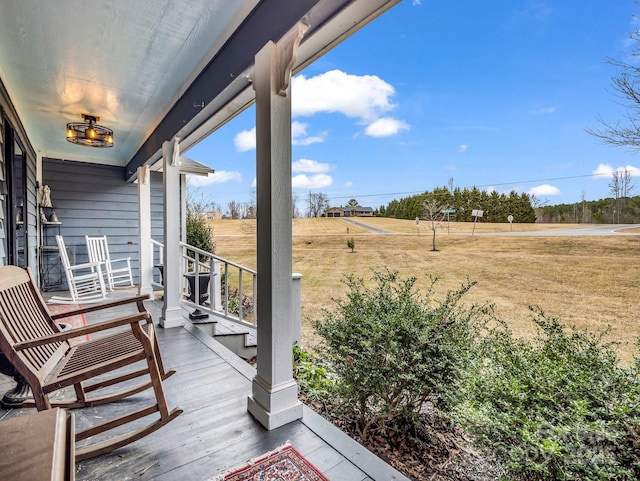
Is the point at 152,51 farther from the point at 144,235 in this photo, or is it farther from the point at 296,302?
the point at 144,235

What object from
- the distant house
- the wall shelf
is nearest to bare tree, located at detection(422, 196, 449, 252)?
the distant house

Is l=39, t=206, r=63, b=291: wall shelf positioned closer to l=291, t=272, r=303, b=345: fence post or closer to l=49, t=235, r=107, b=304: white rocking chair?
l=49, t=235, r=107, b=304: white rocking chair

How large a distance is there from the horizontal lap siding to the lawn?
8.50ft

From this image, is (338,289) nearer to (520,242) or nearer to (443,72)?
(520,242)

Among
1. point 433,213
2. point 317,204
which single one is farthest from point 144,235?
point 433,213

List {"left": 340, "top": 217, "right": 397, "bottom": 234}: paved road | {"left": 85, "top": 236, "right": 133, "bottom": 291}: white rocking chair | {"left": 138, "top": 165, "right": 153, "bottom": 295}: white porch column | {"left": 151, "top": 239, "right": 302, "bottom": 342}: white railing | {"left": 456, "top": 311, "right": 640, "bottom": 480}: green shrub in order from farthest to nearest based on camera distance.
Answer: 1. {"left": 85, "top": 236, "right": 133, "bottom": 291}: white rocking chair
2. {"left": 340, "top": 217, "right": 397, "bottom": 234}: paved road
3. {"left": 138, "top": 165, "right": 153, "bottom": 295}: white porch column
4. {"left": 151, "top": 239, "right": 302, "bottom": 342}: white railing
5. {"left": 456, "top": 311, "right": 640, "bottom": 480}: green shrub

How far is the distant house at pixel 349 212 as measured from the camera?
5.40 meters

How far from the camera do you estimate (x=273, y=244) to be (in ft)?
5.87

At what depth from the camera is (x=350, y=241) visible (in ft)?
17.9

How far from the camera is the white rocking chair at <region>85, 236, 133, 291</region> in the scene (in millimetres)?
5301

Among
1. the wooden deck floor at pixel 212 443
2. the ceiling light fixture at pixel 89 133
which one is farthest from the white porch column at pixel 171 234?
the wooden deck floor at pixel 212 443

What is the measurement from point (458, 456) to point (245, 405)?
4.60 feet

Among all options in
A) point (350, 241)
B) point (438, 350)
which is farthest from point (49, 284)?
point (438, 350)

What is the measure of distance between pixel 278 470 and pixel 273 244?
3.62ft
